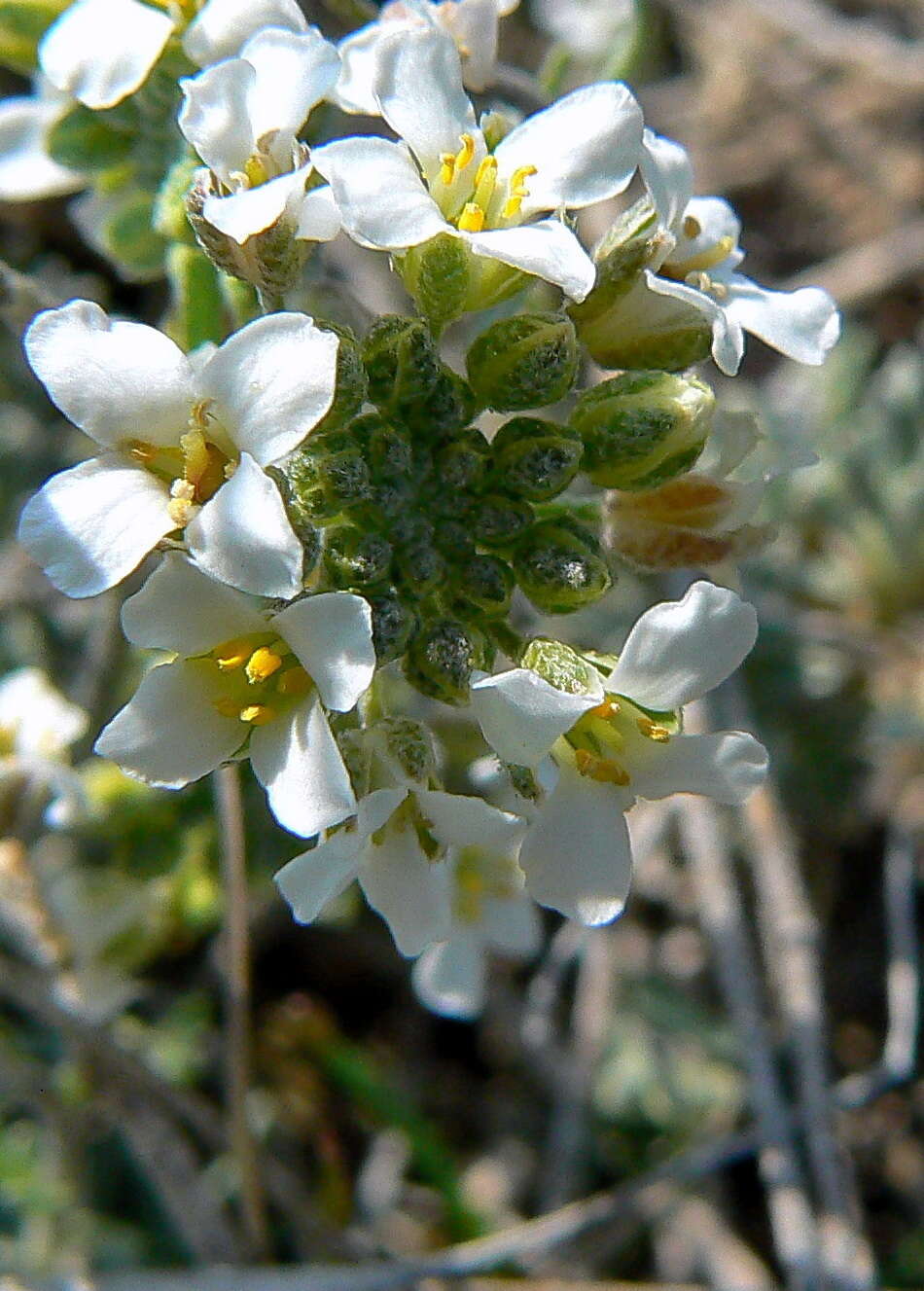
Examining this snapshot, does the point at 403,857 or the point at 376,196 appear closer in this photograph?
the point at 376,196

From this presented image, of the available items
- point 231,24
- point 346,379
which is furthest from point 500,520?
point 231,24

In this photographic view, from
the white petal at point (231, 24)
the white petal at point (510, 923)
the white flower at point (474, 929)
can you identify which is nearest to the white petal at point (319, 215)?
the white petal at point (231, 24)

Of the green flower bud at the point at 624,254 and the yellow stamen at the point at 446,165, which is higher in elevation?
the yellow stamen at the point at 446,165

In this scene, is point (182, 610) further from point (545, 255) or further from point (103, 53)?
point (103, 53)

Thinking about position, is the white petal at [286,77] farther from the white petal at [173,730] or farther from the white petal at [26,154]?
the white petal at [26,154]

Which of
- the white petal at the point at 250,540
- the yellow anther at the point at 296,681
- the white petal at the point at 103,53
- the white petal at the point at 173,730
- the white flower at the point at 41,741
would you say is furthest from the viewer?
the white flower at the point at 41,741

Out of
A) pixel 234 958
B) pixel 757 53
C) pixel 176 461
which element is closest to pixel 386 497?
pixel 176 461
